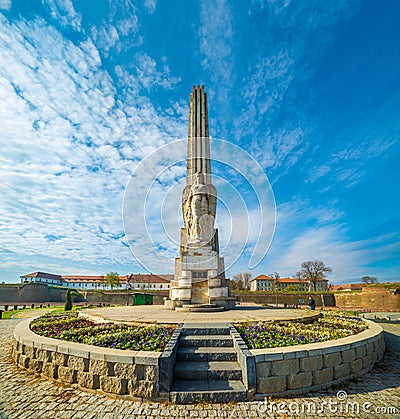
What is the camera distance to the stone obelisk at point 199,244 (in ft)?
35.7

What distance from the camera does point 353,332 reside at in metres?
6.62

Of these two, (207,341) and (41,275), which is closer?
(207,341)

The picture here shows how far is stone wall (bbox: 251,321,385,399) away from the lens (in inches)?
173

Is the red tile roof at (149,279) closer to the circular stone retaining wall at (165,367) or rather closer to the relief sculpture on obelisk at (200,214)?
the relief sculpture on obelisk at (200,214)

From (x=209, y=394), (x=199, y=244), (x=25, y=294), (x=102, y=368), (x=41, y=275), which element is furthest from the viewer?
(x=41, y=275)

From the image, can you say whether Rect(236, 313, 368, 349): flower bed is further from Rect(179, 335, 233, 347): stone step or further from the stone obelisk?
the stone obelisk

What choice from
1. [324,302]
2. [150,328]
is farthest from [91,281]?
[150,328]

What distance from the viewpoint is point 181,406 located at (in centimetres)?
401

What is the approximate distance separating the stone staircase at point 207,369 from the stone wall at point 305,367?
0.44 metres

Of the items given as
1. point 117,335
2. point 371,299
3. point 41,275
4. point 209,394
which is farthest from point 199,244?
point 41,275

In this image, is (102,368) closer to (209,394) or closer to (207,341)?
(209,394)

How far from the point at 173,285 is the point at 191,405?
25.3 ft

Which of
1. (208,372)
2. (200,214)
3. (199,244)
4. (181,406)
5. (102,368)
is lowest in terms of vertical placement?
(181,406)

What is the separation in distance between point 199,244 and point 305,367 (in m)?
7.92
